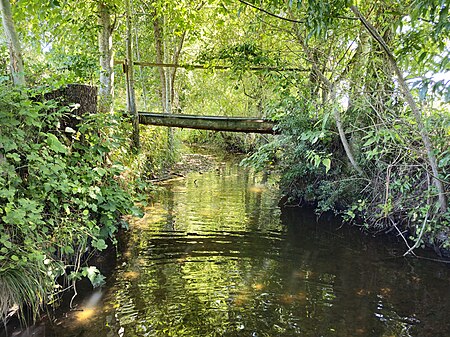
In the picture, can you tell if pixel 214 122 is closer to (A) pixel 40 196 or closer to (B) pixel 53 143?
(B) pixel 53 143

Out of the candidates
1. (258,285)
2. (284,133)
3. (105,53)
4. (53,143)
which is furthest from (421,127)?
(105,53)

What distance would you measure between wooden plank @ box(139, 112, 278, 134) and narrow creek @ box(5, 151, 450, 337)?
7.26ft

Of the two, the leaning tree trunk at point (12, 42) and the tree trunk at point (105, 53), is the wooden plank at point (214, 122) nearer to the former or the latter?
the tree trunk at point (105, 53)

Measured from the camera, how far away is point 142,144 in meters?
7.69

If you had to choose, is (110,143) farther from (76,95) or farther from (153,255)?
(153,255)

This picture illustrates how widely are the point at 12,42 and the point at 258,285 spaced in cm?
355

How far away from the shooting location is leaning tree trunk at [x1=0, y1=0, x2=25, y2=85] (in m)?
3.13

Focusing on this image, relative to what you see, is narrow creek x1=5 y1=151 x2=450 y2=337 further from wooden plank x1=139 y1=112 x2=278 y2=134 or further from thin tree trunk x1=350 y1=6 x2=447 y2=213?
wooden plank x1=139 y1=112 x2=278 y2=134

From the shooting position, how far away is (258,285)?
3518 millimetres

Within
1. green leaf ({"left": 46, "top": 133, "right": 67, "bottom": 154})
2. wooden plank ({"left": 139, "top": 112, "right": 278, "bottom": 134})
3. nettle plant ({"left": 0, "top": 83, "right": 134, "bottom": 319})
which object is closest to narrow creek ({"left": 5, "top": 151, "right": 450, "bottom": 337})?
nettle plant ({"left": 0, "top": 83, "right": 134, "bottom": 319})

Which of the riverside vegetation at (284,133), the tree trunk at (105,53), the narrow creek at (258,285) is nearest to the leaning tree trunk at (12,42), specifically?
the riverside vegetation at (284,133)

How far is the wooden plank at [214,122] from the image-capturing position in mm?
7160

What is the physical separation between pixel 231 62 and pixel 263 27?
1109mm

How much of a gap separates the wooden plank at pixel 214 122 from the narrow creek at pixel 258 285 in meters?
2.21
